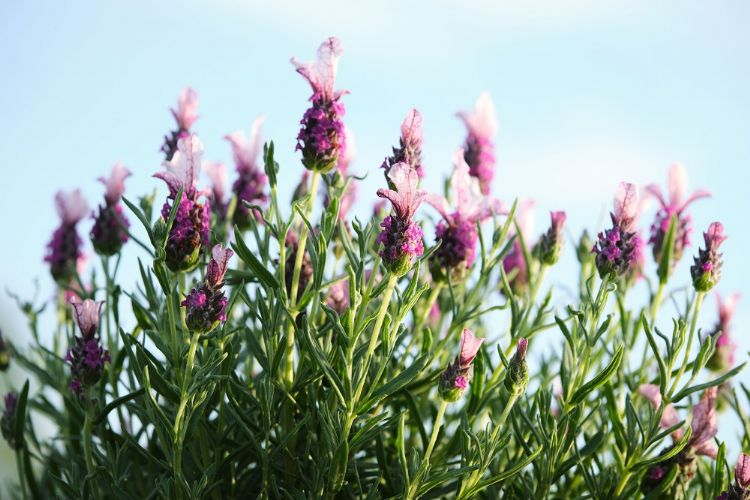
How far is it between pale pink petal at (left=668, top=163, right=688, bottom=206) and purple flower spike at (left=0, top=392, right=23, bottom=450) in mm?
1380

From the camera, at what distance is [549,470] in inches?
58.8

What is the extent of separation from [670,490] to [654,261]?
0.50m

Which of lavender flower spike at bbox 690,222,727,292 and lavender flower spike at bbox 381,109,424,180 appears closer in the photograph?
lavender flower spike at bbox 381,109,424,180

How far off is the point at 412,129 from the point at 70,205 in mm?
1031

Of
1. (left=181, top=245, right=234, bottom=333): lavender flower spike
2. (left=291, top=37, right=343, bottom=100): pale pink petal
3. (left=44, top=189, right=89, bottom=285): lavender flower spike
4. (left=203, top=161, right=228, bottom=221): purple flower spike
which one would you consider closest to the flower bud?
(left=181, top=245, right=234, bottom=333): lavender flower spike

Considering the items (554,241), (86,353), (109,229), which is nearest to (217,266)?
(86,353)

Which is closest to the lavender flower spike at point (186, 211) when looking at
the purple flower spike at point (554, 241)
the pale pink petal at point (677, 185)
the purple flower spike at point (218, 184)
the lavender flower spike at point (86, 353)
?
the lavender flower spike at point (86, 353)

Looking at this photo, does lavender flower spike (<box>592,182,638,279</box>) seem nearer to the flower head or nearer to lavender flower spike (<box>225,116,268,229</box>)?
the flower head

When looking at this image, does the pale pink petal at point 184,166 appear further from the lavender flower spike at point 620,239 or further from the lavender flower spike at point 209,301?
the lavender flower spike at point 620,239

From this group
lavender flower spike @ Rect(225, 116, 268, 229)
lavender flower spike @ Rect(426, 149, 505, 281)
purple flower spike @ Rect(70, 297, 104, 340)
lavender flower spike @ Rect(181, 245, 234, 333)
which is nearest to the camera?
lavender flower spike @ Rect(181, 245, 234, 333)

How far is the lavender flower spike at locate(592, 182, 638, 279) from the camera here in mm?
1492

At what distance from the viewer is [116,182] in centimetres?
190

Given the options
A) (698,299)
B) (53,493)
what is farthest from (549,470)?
(53,493)

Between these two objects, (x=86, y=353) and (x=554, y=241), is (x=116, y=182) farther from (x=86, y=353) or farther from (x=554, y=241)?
(x=554, y=241)
